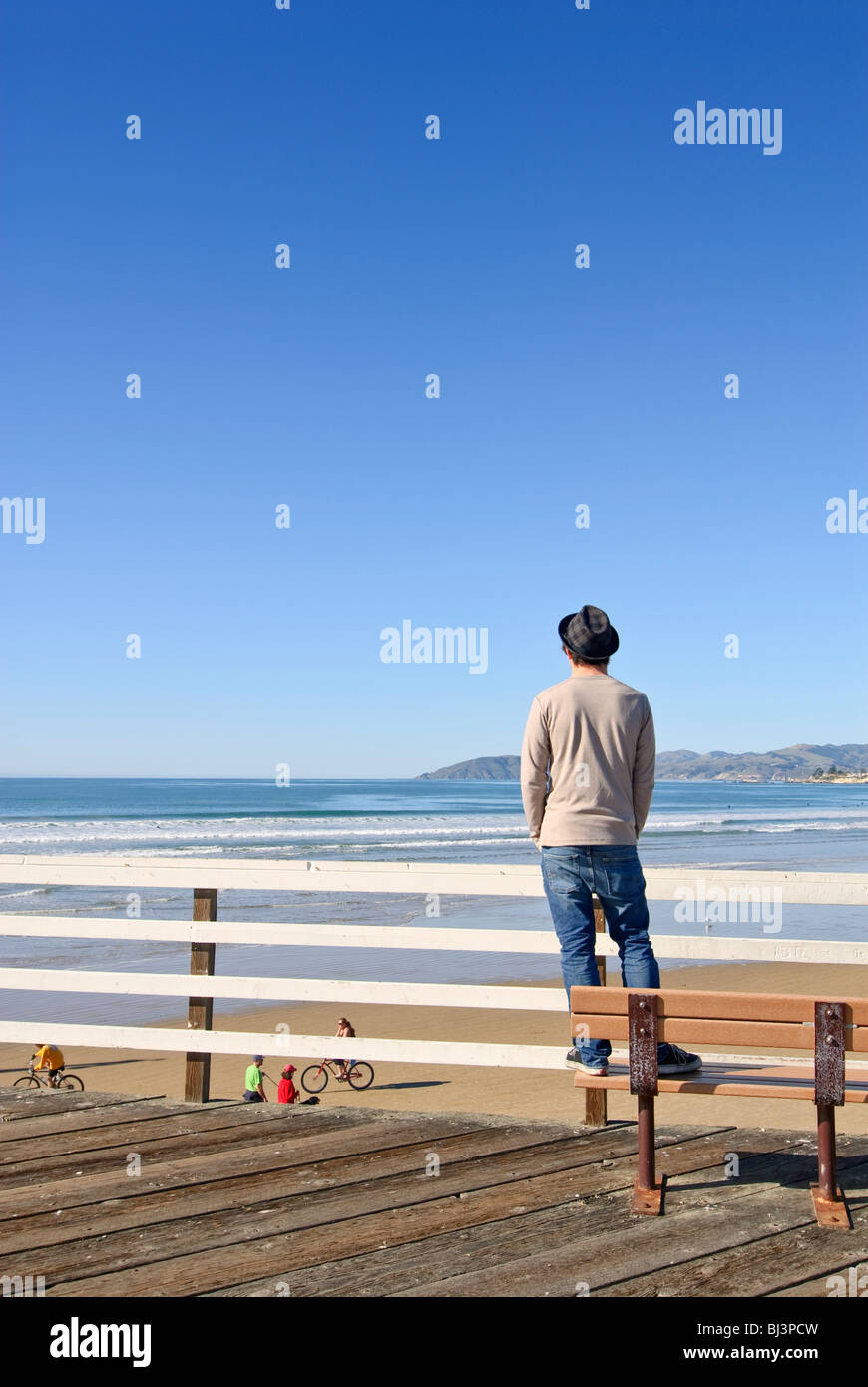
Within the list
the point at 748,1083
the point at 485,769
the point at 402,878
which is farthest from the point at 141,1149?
the point at 485,769

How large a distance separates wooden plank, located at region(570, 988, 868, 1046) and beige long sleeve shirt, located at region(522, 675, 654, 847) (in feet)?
2.29

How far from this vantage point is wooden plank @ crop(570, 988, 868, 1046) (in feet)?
10.7

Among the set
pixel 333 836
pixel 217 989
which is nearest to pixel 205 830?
pixel 333 836

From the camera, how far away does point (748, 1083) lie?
355 cm

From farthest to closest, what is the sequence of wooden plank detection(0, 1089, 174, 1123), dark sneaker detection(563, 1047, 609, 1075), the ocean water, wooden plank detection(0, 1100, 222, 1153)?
1. the ocean water
2. wooden plank detection(0, 1089, 174, 1123)
3. wooden plank detection(0, 1100, 222, 1153)
4. dark sneaker detection(563, 1047, 609, 1075)

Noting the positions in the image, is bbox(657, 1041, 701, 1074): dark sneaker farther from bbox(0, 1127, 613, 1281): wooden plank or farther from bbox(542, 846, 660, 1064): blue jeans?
bbox(0, 1127, 613, 1281): wooden plank

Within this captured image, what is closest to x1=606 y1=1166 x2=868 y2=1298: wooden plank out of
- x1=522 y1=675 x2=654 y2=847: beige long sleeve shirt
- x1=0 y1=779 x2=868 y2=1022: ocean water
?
x1=522 y1=675 x2=654 y2=847: beige long sleeve shirt

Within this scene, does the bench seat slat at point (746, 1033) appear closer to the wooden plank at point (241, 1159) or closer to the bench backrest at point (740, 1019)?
the bench backrest at point (740, 1019)

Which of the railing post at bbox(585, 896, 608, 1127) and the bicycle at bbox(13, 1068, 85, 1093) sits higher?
the railing post at bbox(585, 896, 608, 1127)

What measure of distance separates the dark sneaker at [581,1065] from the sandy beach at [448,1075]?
5054 mm

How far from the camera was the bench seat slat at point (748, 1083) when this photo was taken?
345 centimetres

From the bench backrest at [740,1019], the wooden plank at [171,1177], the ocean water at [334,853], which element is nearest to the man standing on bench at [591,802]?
the bench backrest at [740,1019]
